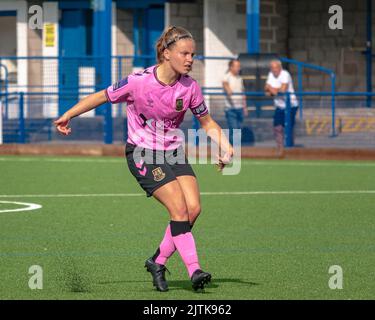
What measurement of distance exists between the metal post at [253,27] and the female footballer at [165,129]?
59.8ft

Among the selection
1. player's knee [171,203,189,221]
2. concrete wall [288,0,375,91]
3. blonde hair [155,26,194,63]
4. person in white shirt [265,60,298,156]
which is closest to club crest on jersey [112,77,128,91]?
blonde hair [155,26,194,63]

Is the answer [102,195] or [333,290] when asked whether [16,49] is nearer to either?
[102,195]

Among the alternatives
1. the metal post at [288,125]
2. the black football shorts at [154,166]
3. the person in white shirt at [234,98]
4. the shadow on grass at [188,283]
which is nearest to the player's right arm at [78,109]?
the black football shorts at [154,166]

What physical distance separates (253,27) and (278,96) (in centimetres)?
370

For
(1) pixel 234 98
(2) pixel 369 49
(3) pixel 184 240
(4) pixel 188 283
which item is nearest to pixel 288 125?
(1) pixel 234 98

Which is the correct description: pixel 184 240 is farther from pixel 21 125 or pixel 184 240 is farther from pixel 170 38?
pixel 21 125

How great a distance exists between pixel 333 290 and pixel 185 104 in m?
1.78

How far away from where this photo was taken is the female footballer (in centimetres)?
966

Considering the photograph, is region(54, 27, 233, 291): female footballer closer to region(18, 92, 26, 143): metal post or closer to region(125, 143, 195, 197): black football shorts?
region(125, 143, 195, 197): black football shorts

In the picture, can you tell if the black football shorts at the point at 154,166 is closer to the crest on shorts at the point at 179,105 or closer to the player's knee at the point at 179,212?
the player's knee at the point at 179,212

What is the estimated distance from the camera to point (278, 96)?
24812mm

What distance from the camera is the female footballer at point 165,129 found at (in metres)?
9.66

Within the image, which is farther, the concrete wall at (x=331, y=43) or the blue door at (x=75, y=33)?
the blue door at (x=75, y=33)

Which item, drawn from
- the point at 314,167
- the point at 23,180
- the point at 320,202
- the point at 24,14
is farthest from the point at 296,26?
the point at 320,202
